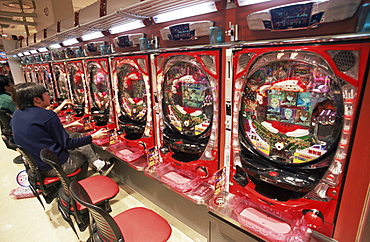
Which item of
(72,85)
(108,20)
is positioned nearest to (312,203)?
(108,20)

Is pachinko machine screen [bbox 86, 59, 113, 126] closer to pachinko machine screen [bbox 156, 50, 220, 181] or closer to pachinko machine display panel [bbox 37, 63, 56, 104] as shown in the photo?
pachinko machine screen [bbox 156, 50, 220, 181]

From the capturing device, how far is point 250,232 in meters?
1.26

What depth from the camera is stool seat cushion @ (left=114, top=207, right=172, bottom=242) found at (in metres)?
1.43

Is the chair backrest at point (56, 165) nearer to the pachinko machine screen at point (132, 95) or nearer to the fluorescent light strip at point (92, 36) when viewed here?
the pachinko machine screen at point (132, 95)

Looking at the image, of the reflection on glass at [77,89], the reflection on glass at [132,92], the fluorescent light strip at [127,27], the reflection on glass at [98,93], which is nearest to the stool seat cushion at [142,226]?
the reflection on glass at [132,92]

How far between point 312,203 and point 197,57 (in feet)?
4.04

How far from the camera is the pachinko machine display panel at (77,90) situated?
3450 mm

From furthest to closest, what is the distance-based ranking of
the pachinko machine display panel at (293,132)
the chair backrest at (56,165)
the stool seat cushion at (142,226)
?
the chair backrest at (56,165) → the stool seat cushion at (142,226) → the pachinko machine display panel at (293,132)

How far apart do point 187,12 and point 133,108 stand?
4.24 ft

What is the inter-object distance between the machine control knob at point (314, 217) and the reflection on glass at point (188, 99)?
88cm

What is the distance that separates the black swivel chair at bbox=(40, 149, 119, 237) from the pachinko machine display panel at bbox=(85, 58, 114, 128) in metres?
1.03

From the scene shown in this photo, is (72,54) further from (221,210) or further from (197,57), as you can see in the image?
(221,210)

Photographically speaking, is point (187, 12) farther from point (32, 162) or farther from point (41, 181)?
point (41, 181)

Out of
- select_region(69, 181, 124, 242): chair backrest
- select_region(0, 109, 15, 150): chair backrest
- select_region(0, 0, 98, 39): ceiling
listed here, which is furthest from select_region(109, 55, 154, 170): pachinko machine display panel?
select_region(0, 0, 98, 39): ceiling
